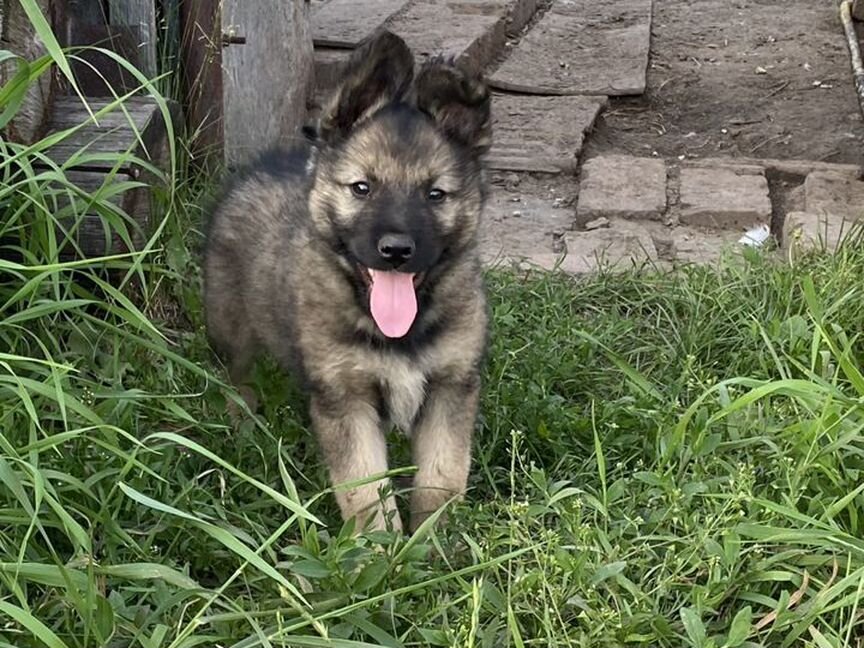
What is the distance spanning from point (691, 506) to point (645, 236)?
2446mm

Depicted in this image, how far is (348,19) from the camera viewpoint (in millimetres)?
7590

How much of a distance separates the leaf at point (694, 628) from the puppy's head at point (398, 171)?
1025 millimetres

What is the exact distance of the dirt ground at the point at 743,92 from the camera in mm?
6809

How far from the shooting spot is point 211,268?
420 centimetres

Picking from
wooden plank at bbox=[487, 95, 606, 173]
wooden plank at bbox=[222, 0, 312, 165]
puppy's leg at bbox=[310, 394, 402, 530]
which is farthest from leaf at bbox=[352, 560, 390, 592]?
wooden plank at bbox=[487, 95, 606, 173]

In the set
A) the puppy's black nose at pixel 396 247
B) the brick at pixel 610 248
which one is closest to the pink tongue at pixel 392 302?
the puppy's black nose at pixel 396 247

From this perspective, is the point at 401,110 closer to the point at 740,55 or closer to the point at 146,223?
the point at 146,223

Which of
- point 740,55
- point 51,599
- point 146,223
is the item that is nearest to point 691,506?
point 51,599

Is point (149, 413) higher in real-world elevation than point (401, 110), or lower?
lower

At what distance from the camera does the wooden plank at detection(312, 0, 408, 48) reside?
23.4 ft

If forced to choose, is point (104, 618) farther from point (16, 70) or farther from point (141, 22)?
point (141, 22)

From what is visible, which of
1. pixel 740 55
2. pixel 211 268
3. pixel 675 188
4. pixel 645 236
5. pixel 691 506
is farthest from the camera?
pixel 740 55

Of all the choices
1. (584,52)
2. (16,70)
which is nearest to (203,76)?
(16,70)

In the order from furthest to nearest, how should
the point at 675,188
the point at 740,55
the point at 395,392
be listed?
the point at 740,55 → the point at 675,188 → the point at 395,392
